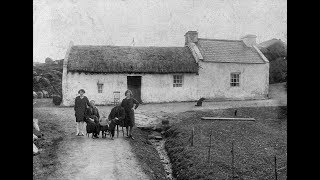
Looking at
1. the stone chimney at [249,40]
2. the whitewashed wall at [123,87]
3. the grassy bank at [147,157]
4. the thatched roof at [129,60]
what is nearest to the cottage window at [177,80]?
the whitewashed wall at [123,87]

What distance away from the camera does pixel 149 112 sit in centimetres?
1741

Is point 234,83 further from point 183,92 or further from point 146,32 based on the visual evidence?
point 146,32

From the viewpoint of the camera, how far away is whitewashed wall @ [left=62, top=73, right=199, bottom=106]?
20312 millimetres

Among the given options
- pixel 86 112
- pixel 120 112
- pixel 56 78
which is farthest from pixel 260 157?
pixel 56 78

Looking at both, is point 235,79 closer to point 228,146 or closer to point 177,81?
point 177,81

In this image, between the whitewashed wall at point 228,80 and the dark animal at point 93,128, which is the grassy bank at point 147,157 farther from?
the whitewashed wall at point 228,80

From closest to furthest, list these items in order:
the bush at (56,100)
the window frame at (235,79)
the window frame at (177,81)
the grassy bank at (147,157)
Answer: the grassy bank at (147,157) → the bush at (56,100) → the window frame at (235,79) → the window frame at (177,81)

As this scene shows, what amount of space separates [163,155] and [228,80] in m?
13.2

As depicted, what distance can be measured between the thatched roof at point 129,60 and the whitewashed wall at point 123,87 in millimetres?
433

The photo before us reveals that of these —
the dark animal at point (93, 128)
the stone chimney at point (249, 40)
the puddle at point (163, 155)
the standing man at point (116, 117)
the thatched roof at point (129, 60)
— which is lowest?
the puddle at point (163, 155)

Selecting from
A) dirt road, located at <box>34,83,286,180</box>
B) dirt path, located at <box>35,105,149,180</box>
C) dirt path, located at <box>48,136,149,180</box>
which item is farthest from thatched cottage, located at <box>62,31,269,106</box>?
dirt path, located at <box>48,136,149,180</box>

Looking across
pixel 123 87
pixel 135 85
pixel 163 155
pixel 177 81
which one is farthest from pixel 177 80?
pixel 163 155

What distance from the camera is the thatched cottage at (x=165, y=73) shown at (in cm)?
2067
